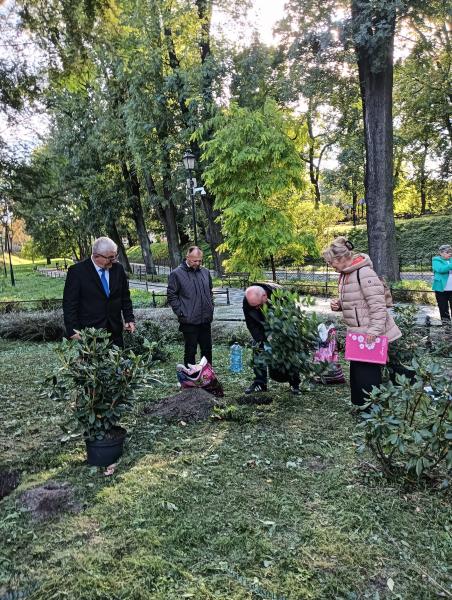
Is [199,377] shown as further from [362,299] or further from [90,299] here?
[362,299]

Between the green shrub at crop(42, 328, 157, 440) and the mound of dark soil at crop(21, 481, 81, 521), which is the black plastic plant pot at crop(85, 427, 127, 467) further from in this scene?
the mound of dark soil at crop(21, 481, 81, 521)

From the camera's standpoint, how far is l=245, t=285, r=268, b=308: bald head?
15.4 ft

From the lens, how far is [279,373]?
16.3 feet

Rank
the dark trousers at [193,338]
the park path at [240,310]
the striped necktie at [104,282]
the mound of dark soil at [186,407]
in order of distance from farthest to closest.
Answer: the park path at [240,310]
the dark trousers at [193,338]
the mound of dark soil at [186,407]
the striped necktie at [104,282]

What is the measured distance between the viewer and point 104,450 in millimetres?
3459

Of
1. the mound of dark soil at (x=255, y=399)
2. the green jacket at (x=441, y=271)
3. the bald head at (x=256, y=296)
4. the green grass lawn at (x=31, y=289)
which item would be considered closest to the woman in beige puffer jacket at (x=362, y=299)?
the bald head at (x=256, y=296)

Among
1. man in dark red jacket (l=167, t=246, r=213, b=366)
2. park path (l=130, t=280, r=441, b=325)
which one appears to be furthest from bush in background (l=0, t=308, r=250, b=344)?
man in dark red jacket (l=167, t=246, r=213, b=366)

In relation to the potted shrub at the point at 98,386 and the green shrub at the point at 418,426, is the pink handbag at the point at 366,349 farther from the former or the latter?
the potted shrub at the point at 98,386

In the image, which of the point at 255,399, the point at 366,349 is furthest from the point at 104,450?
the point at 366,349

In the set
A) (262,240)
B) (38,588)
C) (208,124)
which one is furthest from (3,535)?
(208,124)

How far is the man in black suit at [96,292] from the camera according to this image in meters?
3.97

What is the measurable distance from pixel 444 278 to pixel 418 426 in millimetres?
6180

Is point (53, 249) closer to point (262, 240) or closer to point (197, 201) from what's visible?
point (197, 201)

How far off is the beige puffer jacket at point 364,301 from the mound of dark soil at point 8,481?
2.84 metres
